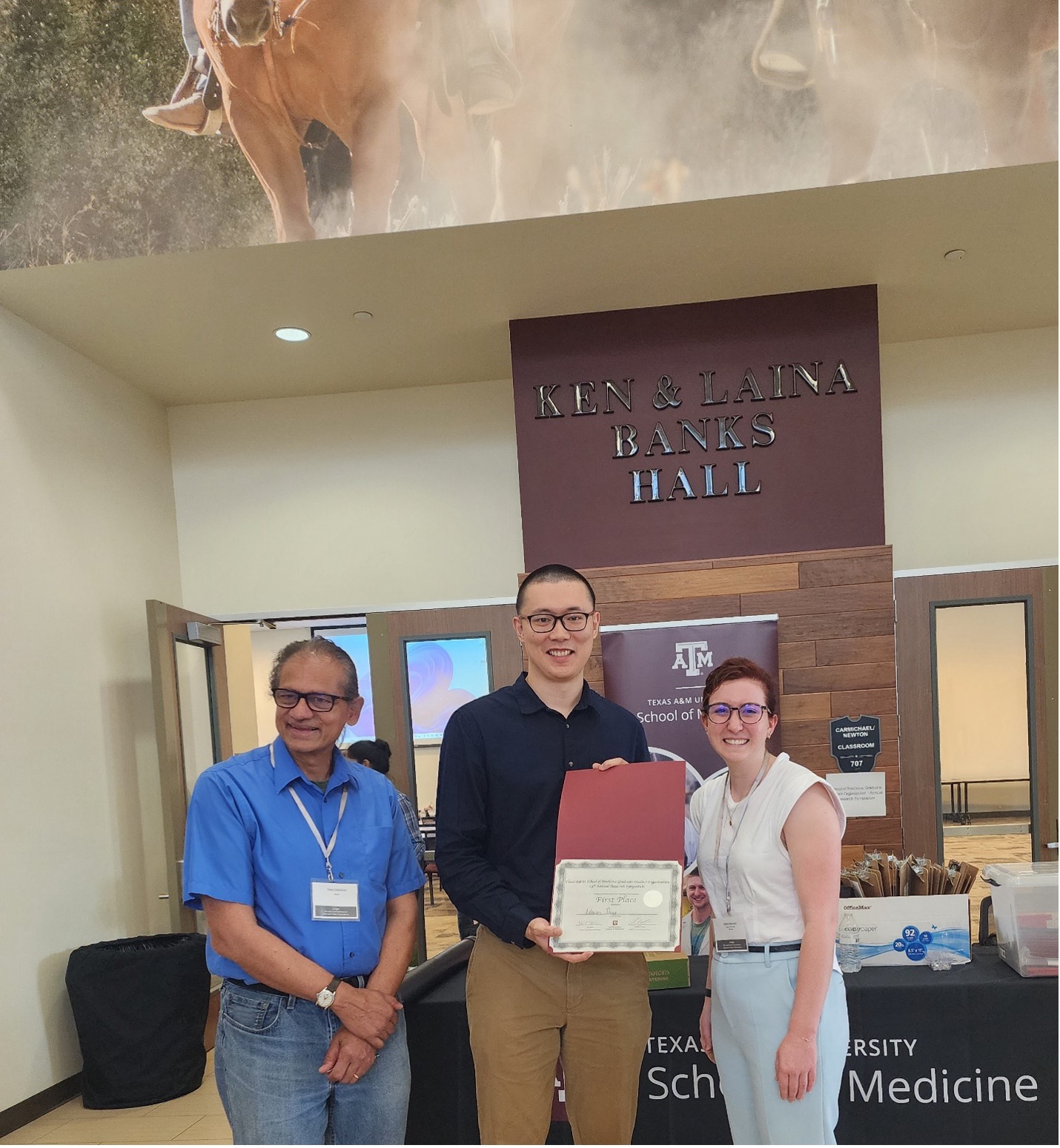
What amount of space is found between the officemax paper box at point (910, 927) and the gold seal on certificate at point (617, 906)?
122 centimetres

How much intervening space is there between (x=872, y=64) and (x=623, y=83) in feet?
3.04

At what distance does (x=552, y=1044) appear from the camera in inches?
82.2

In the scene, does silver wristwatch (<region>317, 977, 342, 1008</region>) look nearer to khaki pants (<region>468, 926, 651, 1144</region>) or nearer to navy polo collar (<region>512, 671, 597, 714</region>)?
khaki pants (<region>468, 926, 651, 1144</region>)

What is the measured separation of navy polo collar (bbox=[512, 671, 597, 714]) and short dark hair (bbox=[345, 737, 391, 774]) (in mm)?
3011

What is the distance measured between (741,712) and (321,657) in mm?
961

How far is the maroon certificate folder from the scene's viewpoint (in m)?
2.02

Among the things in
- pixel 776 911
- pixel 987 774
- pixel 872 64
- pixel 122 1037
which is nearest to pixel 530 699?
pixel 776 911

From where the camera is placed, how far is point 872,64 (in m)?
3.55

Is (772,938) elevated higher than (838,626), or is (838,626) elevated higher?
(838,626)

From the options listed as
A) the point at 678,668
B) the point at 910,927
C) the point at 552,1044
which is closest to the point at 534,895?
the point at 552,1044

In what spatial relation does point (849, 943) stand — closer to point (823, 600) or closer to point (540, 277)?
point (823, 600)

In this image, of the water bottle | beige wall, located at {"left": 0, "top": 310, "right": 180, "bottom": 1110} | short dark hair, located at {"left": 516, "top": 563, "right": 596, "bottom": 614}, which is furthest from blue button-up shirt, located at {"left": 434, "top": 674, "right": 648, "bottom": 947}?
beige wall, located at {"left": 0, "top": 310, "right": 180, "bottom": 1110}

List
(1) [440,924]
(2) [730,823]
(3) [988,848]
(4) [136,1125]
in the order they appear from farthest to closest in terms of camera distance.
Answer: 1. (1) [440,924]
2. (3) [988,848]
3. (4) [136,1125]
4. (2) [730,823]

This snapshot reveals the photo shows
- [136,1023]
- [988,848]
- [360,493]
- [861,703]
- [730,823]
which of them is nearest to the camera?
[730,823]
